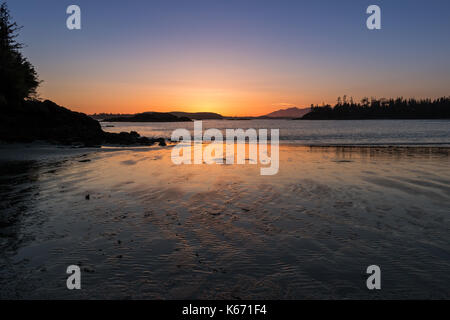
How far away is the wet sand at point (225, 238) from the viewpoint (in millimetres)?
4336

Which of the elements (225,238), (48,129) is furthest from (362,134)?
(225,238)

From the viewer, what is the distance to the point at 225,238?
244 inches

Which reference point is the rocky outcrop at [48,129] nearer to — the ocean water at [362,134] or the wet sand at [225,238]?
the ocean water at [362,134]

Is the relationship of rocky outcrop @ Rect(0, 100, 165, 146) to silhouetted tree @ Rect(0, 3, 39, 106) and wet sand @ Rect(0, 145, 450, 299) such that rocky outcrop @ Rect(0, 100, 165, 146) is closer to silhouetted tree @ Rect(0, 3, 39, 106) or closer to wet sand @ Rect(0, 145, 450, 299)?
silhouetted tree @ Rect(0, 3, 39, 106)

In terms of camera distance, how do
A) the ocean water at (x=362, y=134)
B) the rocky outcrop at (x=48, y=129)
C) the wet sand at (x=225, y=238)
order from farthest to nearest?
1. the ocean water at (x=362, y=134)
2. the rocky outcrop at (x=48, y=129)
3. the wet sand at (x=225, y=238)

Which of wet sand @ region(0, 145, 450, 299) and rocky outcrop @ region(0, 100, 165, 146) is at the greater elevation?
rocky outcrop @ region(0, 100, 165, 146)

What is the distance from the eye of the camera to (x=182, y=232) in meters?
6.55

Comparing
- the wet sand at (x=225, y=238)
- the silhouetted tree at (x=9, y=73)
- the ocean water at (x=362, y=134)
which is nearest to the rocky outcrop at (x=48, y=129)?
the silhouetted tree at (x=9, y=73)

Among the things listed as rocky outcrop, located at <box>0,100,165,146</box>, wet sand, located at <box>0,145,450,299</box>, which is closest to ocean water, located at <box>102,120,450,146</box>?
rocky outcrop, located at <box>0,100,165,146</box>

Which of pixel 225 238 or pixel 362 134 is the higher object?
pixel 362 134

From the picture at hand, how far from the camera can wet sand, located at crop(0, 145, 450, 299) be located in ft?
14.2

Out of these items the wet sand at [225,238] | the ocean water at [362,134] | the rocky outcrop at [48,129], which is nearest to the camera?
the wet sand at [225,238]

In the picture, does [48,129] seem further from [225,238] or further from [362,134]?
[362,134]
